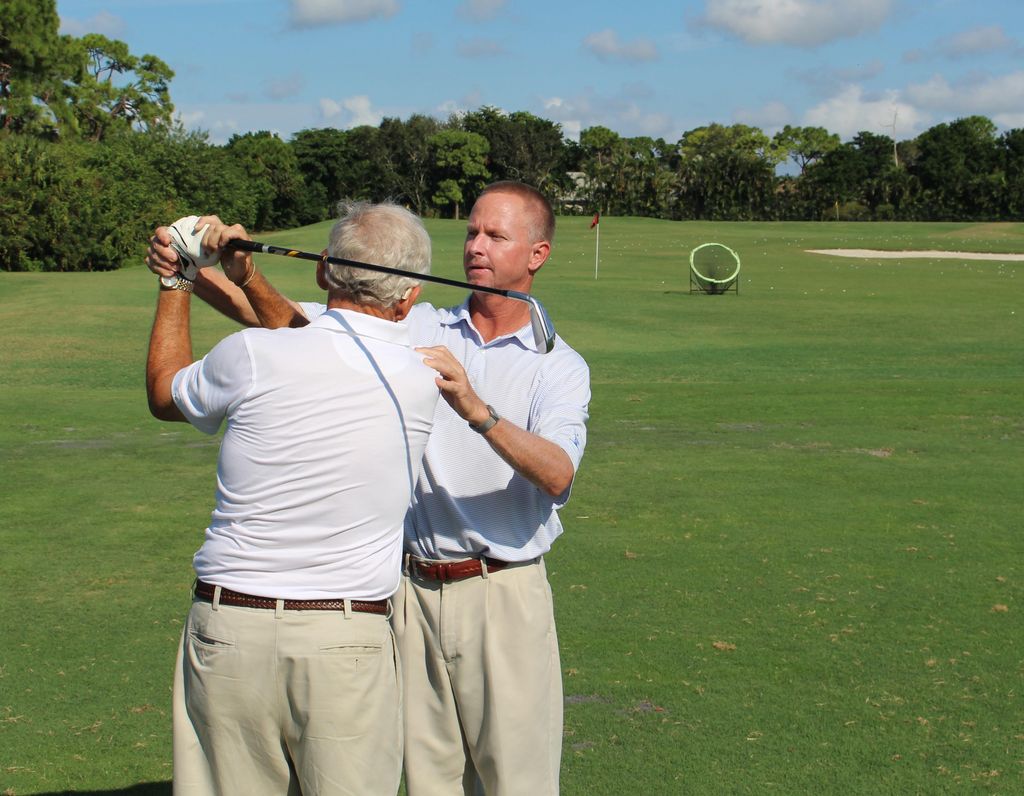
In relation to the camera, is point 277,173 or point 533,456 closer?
point 533,456

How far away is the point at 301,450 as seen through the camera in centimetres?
268

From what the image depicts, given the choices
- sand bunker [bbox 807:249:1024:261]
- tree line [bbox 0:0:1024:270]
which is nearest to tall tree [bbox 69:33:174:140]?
tree line [bbox 0:0:1024:270]

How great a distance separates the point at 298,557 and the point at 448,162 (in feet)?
302

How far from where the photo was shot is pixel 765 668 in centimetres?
521

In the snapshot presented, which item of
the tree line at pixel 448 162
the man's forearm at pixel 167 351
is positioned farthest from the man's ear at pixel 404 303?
the tree line at pixel 448 162

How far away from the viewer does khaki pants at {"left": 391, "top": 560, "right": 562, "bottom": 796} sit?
3258mm

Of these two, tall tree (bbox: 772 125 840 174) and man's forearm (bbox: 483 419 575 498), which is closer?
man's forearm (bbox: 483 419 575 498)

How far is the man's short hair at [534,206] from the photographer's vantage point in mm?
3740

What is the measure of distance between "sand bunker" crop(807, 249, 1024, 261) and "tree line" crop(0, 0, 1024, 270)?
28.3 m

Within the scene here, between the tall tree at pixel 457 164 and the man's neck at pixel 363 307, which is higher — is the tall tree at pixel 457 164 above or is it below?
above

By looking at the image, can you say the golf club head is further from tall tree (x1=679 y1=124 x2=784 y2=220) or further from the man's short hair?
tall tree (x1=679 y1=124 x2=784 y2=220)

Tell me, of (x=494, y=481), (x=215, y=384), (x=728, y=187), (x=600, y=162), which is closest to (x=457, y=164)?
(x=600, y=162)

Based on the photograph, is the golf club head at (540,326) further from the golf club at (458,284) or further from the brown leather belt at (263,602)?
the brown leather belt at (263,602)

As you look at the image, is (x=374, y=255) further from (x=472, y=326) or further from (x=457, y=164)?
(x=457, y=164)
